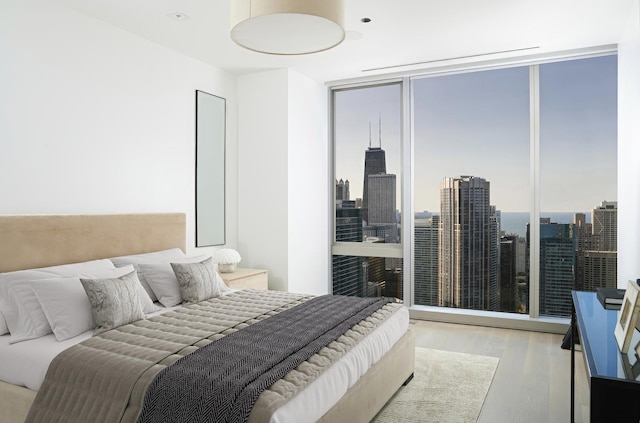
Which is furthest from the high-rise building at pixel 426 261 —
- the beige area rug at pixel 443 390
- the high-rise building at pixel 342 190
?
the beige area rug at pixel 443 390

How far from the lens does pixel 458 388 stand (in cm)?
321

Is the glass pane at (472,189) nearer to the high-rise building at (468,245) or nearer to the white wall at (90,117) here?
the high-rise building at (468,245)

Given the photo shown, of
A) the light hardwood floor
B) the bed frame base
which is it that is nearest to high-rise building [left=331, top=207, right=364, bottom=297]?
the light hardwood floor

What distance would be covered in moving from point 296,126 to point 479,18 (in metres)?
2.15

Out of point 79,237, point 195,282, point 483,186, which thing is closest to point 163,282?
point 195,282

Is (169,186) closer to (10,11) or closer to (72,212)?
(72,212)

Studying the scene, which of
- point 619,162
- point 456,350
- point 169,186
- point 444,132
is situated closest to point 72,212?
point 169,186

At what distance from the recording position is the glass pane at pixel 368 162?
5398 mm

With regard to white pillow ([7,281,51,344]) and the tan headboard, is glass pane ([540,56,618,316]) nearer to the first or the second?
the tan headboard

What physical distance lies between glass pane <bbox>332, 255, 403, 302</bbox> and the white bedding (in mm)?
2643

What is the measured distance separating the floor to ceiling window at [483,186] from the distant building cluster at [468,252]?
0.04 ft

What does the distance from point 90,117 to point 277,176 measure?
1920mm

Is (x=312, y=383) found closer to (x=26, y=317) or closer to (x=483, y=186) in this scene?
(x=26, y=317)

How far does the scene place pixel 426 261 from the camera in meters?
5.22
